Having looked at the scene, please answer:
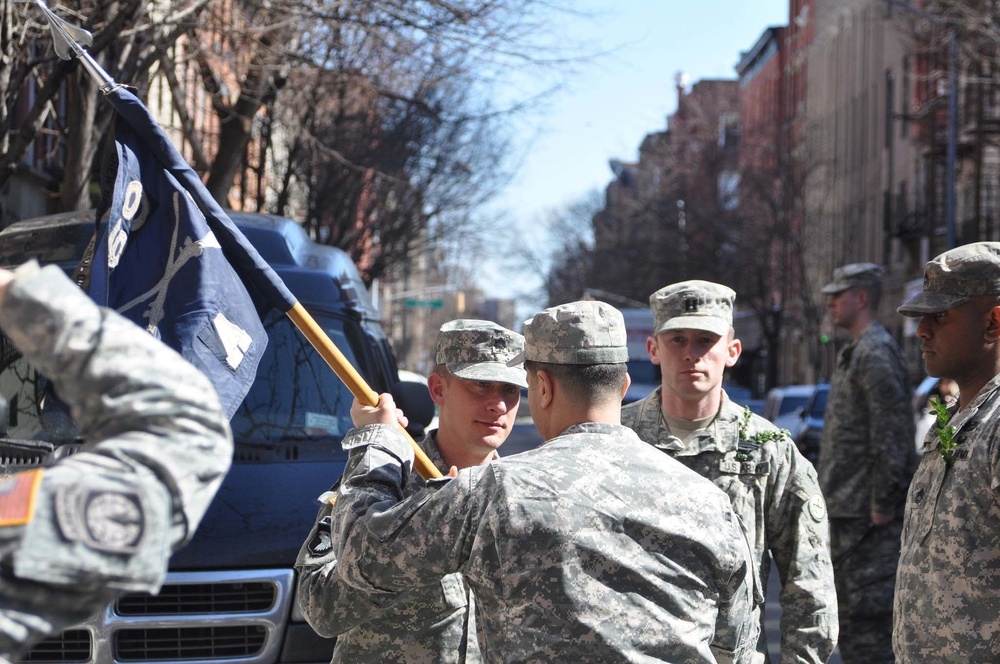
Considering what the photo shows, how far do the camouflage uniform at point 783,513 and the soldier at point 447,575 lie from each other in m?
0.92

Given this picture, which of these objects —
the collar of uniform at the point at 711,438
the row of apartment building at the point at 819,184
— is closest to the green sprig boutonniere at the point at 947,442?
the collar of uniform at the point at 711,438

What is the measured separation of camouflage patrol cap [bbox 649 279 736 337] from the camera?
4984mm

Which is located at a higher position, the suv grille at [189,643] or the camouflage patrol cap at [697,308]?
the camouflage patrol cap at [697,308]

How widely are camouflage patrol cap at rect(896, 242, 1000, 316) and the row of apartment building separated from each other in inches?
1272

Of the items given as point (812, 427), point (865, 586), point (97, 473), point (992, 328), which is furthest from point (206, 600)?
point (812, 427)

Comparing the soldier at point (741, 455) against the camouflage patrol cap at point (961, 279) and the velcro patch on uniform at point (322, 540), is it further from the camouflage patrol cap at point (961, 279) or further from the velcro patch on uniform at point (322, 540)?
the velcro patch on uniform at point (322, 540)

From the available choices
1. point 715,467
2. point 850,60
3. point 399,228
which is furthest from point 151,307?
point 850,60

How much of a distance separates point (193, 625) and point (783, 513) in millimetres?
2179

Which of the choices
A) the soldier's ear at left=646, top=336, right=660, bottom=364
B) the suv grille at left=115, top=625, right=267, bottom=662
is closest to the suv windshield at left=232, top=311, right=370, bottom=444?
the suv grille at left=115, top=625, right=267, bottom=662

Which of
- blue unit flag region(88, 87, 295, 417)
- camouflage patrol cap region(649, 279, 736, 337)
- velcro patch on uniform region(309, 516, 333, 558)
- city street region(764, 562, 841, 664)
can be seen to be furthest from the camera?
city street region(764, 562, 841, 664)

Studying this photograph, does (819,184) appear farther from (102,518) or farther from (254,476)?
(102,518)

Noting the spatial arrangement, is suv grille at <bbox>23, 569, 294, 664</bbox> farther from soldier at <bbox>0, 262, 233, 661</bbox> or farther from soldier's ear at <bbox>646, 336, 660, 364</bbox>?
soldier at <bbox>0, 262, 233, 661</bbox>

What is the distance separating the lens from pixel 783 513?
15.4 feet

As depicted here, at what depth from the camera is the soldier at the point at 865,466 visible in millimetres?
6551
